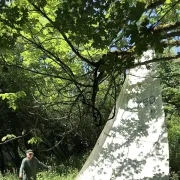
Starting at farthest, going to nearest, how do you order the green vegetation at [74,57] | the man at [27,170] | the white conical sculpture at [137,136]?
the man at [27,170]
the white conical sculpture at [137,136]
the green vegetation at [74,57]

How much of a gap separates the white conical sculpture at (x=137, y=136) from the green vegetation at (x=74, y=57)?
439 mm

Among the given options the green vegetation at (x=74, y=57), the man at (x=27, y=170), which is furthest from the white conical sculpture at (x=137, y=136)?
the man at (x=27, y=170)

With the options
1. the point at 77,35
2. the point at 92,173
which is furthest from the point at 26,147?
the point at 77,35

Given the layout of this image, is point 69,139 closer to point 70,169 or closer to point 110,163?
point 70,169

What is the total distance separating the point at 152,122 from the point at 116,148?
92cm

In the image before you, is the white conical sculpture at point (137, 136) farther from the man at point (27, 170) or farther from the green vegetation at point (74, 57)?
the man at point (27, 170)

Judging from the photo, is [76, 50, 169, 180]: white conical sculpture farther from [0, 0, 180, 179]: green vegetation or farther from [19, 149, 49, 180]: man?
[19, 149, 49, 180]: man

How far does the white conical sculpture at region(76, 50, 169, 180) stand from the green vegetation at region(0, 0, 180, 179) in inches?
17.3

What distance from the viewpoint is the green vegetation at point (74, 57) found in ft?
10.1

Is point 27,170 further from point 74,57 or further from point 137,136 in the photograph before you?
point 74,57

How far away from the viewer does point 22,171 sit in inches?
313

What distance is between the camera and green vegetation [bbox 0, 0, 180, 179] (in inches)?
121

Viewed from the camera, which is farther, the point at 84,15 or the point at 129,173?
the point at 129,173

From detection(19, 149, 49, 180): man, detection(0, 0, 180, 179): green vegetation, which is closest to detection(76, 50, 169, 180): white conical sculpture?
detection(0, 0, 180, 179): green vegetation
